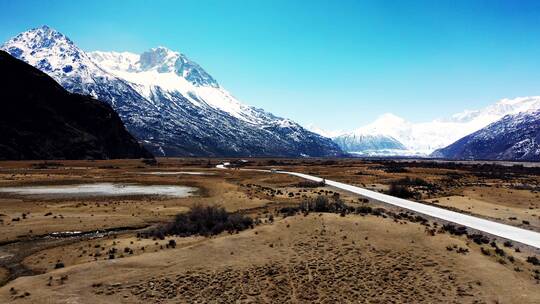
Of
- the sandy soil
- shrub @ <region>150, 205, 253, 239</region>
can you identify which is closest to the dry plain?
the sandy soil

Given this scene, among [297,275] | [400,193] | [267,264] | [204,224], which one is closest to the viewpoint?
[297,275]

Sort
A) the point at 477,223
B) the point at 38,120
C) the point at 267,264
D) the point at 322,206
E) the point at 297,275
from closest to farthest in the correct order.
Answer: the point at 297,275
the point at 267,264
the point at 477,223
the point at 322,206
the point at 38,120

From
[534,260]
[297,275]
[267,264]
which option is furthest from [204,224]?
[534,260]

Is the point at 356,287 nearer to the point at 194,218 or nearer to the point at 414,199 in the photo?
the point at 194,218

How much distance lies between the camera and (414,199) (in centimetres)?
5991

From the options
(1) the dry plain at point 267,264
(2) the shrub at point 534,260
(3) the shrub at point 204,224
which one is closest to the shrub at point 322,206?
(1) the dry plain at point 267,264

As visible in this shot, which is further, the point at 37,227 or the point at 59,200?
the point at 59,200

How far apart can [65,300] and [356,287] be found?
14830mm

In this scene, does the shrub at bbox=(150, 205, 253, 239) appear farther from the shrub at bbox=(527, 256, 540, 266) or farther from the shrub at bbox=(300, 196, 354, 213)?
the shrub at bbox=(527, 256, 540, 266)

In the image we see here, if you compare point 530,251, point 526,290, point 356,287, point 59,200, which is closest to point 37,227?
point 59,200

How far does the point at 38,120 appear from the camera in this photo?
525ft

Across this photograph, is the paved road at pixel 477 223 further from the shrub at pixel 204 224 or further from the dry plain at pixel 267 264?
the shrub at pixel 204 224

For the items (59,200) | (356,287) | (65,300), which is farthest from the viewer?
(59,200)

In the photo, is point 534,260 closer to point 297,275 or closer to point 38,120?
point 297,275
